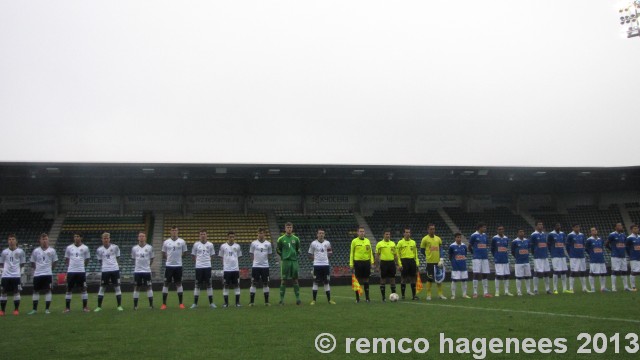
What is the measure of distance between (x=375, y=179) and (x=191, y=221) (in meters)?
12.8

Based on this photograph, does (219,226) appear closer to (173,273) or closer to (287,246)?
(173,273)

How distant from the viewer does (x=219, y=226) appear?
39.9m

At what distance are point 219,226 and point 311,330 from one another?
29.7 meters

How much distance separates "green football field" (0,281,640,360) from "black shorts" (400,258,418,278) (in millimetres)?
3095

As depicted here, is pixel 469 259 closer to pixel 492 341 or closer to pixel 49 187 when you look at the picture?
pixel 49 187

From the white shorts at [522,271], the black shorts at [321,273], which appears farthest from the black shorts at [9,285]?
the white shorts at [522,271]

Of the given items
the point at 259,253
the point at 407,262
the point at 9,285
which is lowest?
the point at 9,285

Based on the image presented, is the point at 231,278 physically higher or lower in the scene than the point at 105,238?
lower

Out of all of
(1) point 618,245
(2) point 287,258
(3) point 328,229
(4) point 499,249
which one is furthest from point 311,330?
(3) point 328,229

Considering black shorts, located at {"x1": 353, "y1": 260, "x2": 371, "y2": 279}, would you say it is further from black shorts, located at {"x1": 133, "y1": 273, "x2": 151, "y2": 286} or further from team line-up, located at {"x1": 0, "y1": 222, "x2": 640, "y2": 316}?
black shorts, located at {"x1": 133, "y1": 273, "x2": 151, "y2": 286}

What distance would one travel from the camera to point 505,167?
39.8 metres

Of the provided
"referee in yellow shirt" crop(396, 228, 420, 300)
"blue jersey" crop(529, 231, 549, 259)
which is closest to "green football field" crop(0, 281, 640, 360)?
"referee in yellow shirt" crop(396, 228, 420, 300)

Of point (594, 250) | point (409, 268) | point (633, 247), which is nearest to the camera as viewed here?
point (409, 268)

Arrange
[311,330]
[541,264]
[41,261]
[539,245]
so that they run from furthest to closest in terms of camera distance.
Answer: [539,245]
[541,264]
[41,261]
[311,330]
